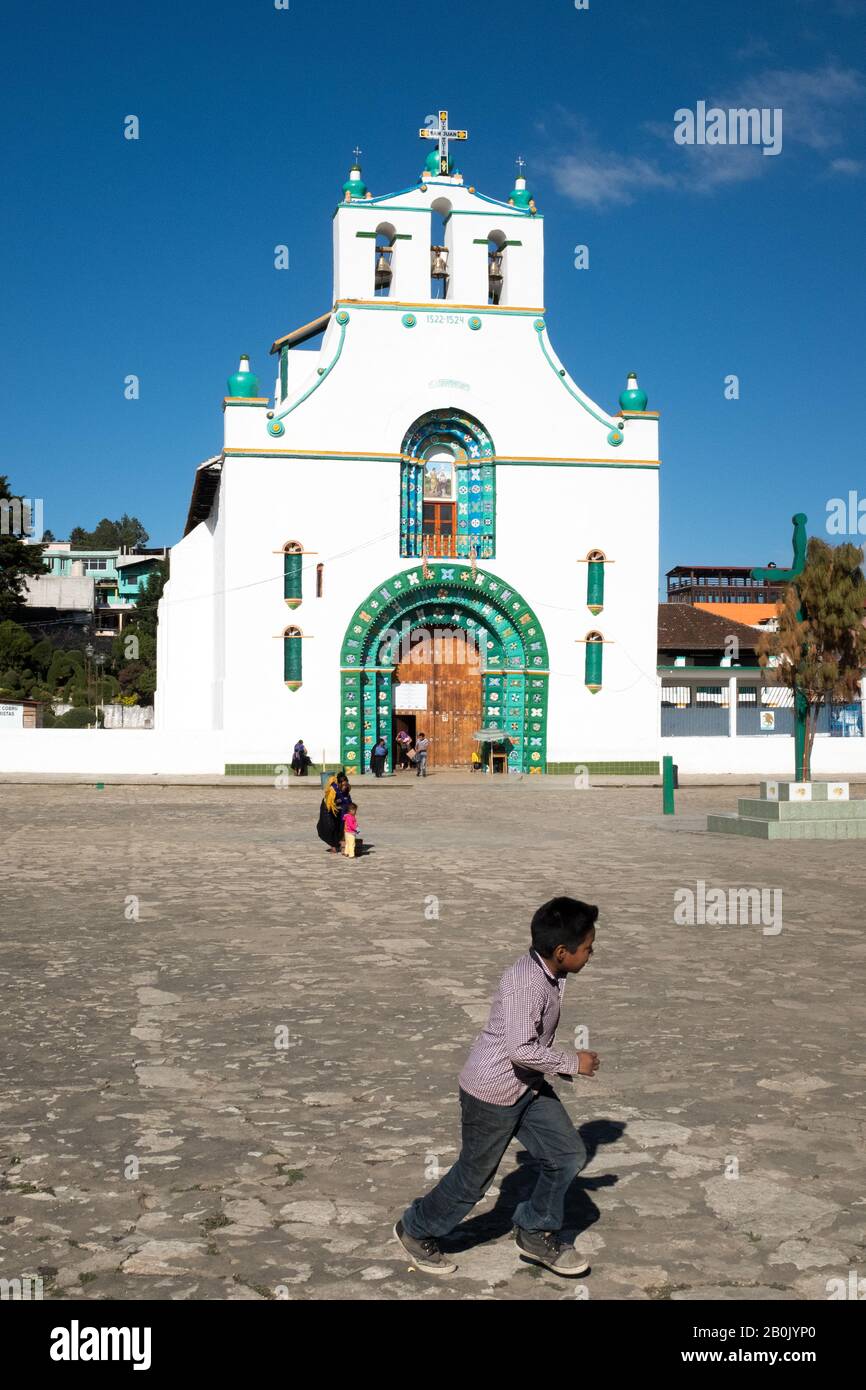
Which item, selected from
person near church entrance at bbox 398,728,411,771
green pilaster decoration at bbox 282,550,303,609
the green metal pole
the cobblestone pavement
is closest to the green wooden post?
the green metal pole

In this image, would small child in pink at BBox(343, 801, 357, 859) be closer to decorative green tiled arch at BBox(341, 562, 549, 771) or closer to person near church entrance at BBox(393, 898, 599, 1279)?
person near church entrance at BBox(393, 898, 599, 1279)

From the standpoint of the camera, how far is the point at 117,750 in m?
33.2

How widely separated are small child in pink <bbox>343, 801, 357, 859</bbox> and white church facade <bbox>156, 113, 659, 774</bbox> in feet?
55.7

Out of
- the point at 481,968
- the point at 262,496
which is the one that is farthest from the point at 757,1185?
the point at 262,496

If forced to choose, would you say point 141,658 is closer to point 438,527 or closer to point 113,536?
point 438,527

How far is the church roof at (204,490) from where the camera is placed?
36.2 m

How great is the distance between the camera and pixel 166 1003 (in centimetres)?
794

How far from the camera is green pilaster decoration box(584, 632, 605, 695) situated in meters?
33.8

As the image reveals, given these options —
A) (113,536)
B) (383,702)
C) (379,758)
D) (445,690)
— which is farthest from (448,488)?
(113,536)

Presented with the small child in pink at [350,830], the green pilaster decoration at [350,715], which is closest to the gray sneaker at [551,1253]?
the small child in pink at [350,830]

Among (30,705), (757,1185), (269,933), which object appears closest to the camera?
(757,1185)

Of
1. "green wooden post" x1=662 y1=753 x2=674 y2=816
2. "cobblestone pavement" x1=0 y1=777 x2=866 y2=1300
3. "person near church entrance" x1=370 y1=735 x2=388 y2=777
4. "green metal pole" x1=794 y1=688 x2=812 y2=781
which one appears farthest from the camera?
"person near church entrance" x1=370 y1=735 x2=388 y2=777

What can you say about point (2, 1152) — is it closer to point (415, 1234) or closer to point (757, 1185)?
point (415, 1234)
